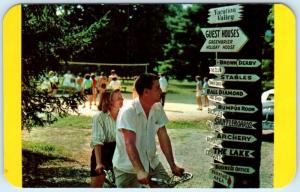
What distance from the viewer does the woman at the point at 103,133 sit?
5.90 metres

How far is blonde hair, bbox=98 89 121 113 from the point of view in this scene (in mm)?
5891

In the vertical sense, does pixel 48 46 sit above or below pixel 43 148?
above

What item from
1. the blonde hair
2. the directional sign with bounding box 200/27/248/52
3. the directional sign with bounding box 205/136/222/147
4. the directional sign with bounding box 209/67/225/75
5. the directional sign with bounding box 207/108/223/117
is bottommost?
the directional sign with bounding box 205/136/222/147

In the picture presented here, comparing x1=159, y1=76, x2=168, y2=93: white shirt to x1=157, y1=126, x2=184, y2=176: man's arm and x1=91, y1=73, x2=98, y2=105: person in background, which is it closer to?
x1=157, y1=126, x2=184, y2=176: man's arm

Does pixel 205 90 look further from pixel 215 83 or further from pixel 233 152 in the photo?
pixel 233 152

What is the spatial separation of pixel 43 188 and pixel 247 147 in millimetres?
Answer: 1236

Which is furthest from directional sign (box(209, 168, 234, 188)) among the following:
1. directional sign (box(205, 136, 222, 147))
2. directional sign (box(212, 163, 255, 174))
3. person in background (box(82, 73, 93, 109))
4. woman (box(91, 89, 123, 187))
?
person in background (box(82, 73, 93, 109))

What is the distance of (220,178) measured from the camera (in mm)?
5938

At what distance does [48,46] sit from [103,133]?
0.63 metres

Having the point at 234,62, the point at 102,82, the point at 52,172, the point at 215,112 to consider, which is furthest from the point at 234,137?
the point at 52,172

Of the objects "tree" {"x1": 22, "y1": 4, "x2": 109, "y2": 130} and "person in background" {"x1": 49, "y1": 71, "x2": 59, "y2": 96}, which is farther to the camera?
"person in background" {"x1": 49, "y1": 71, "x2": 59, "y2": 96}

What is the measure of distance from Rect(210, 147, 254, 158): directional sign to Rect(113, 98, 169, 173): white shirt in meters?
0.36

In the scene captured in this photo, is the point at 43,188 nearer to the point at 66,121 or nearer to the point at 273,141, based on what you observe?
the point at 66,121

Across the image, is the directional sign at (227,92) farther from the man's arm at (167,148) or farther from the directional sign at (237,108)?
the man's arm at (167,148)
